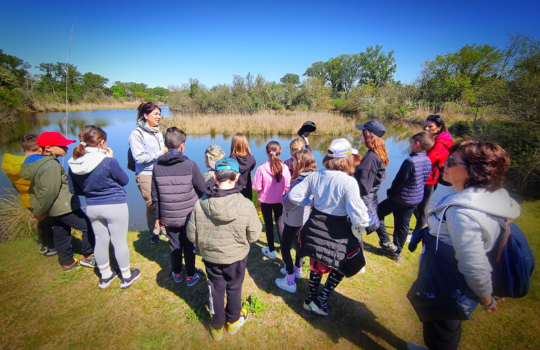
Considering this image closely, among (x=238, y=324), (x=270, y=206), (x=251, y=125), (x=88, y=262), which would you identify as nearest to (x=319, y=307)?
(x=238, y=324)

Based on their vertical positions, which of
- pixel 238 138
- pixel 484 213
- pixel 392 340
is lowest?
pixel 392 340

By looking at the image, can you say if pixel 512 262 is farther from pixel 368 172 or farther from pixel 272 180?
pixel 272 180

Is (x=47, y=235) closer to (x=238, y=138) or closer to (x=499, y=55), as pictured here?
(x=238, y=138)

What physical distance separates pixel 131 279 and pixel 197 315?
1.09 meters

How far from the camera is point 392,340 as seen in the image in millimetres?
2176

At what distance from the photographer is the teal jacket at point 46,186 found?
2.44 metres

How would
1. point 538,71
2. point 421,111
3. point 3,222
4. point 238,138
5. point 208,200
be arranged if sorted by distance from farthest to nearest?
point 421,111, point 538,71, point 3,222, point 238,138, point 208,200

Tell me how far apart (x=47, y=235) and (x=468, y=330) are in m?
5.55

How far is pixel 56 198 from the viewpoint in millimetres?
2635

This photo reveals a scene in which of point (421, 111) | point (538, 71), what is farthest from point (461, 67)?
point (538, 71)

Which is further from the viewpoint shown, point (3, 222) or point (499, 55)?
point (499, 55)

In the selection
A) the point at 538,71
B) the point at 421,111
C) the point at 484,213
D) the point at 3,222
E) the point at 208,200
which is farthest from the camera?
the point at 421,111

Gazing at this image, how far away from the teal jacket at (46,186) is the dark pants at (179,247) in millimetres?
1403

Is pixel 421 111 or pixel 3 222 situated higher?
pixel 421 111
